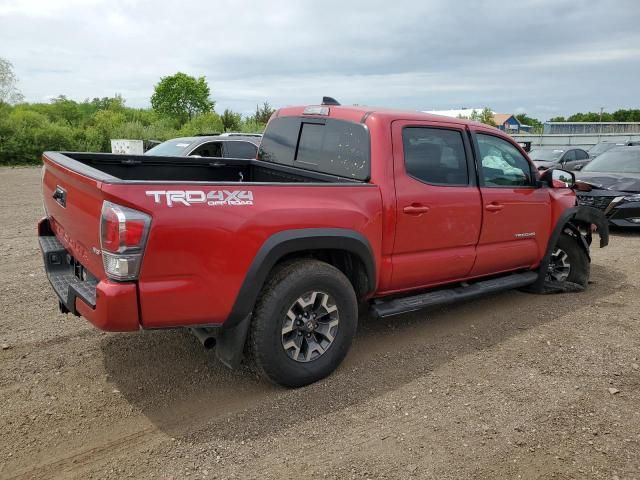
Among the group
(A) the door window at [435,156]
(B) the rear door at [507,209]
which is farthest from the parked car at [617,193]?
(A) the door window at [435,156]

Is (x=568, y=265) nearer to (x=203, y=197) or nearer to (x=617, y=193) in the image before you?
(x=617, y=193)

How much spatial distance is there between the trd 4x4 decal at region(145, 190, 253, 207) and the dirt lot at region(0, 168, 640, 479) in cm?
135

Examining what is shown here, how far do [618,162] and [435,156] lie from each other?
320 inches

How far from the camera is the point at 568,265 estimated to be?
6031mm

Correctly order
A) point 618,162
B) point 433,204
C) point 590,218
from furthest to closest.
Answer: point 618,162
point 590,218
point 433,204

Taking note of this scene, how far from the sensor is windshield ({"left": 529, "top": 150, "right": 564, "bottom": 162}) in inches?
712

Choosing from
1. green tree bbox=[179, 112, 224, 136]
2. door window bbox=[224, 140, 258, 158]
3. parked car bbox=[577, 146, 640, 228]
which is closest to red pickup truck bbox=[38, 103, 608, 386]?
door window bbox=[224, 140, 258, 158]

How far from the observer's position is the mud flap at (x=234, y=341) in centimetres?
329

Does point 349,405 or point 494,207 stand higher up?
point 494,207

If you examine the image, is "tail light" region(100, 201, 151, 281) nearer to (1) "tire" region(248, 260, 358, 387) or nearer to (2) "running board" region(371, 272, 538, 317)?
(1) "tire" region(248, 260, 358, 387)

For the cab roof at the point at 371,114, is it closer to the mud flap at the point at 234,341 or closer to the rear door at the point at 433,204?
the rear door at the point at 433,204

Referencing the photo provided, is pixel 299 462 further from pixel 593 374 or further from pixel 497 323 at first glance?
pixel 497 323

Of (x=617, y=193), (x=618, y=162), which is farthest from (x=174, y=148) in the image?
(x=618, y=162)

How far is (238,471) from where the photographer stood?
278 centimetres
